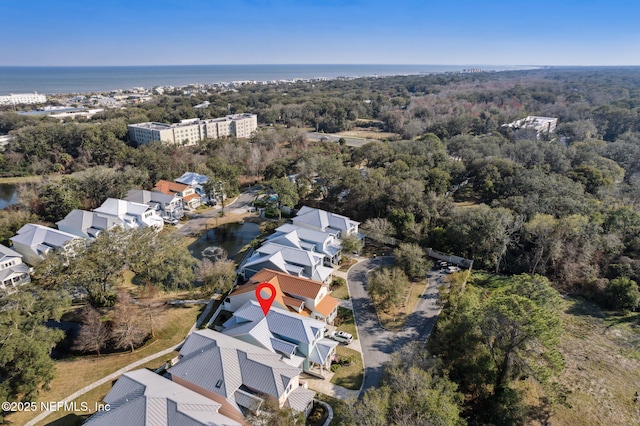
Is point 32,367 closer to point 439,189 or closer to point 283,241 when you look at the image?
point 283,241

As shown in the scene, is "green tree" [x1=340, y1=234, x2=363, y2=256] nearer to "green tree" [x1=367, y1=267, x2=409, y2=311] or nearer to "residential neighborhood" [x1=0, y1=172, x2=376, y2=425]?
"residential neighborhood" [x1=0, y1=172, x2=376, y2=425]

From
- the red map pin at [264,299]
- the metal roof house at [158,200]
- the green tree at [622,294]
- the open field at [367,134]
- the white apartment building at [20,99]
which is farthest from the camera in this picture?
the white apartment building at [20,99]

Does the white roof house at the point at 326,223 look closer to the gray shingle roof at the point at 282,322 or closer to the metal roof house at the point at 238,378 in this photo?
the gray shingle roof at the point at 282,322

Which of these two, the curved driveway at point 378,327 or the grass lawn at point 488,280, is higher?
the grass lawn at point 488,280

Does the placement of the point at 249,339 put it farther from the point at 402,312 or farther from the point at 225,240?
the point at 225,240

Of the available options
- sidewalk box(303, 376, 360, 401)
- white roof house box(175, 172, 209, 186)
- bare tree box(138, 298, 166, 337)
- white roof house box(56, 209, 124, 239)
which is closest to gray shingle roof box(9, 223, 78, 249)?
white roof house box(56, 209, 124, 239)

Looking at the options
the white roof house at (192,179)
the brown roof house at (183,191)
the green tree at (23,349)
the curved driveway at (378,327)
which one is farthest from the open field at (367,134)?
the green tree at (23,349)
